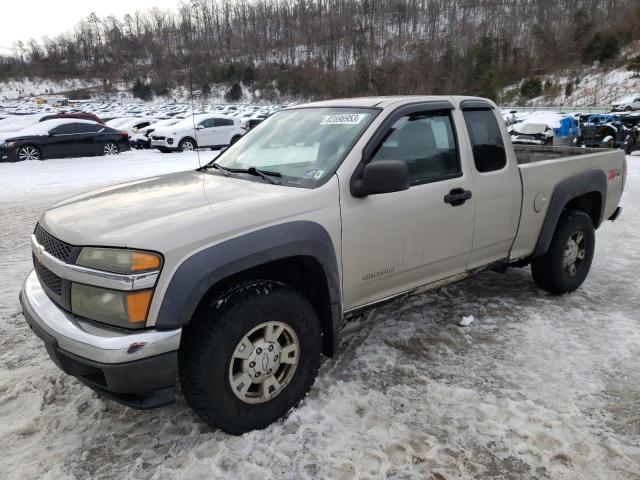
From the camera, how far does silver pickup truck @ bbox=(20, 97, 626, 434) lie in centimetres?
229

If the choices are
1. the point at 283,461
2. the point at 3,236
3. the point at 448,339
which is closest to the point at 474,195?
the point at 448,339

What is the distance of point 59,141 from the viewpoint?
16906mm

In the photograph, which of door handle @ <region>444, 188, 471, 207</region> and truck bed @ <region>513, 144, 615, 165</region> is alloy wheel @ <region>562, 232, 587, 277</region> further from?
door handle @ <region>444, 188, 471, 207</region>

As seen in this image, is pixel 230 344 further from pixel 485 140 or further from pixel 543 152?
pixel 543 152

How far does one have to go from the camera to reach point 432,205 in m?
3.32

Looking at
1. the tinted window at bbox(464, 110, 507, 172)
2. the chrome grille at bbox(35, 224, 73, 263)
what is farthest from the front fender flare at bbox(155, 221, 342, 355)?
the tinted window at bbox(464, 110, 507, 172)

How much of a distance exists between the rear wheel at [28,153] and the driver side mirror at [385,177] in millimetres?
17063

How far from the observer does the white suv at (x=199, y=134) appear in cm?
1894

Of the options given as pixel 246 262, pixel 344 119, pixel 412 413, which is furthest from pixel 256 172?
pixel 412 413

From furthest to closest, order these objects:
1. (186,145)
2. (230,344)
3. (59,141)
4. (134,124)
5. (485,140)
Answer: (134,124) → (186,145) → (59,141) → (485,140) → (230,344)

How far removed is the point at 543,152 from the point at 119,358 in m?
4.85

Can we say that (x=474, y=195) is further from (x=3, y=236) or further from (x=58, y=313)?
(x=3, y=236)

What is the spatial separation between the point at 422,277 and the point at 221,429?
1653 mm

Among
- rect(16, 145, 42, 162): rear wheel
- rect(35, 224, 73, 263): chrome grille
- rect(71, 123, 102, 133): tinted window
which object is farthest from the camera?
rect(71, 123, 102, 133): tinted window
